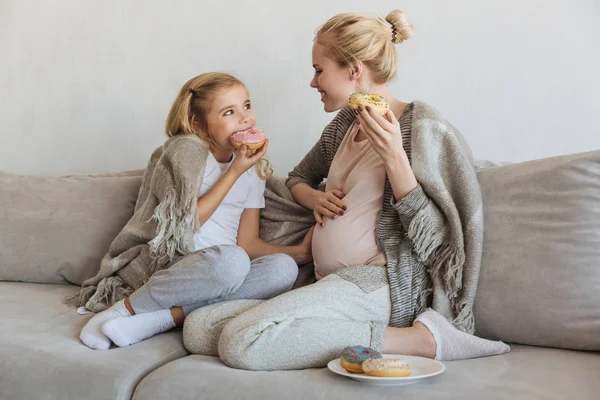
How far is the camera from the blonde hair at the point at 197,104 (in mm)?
2008

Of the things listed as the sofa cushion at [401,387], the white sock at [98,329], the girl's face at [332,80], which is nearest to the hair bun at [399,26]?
the girl's face at [332,80]

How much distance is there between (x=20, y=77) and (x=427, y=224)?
1.93 meters

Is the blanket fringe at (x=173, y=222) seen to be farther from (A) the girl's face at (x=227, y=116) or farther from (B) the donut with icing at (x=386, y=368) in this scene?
(B) the donut with icing at (x=386, y=368)

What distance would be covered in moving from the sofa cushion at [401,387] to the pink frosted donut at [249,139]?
2.18 feet

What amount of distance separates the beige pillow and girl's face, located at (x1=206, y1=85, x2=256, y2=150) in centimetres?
36

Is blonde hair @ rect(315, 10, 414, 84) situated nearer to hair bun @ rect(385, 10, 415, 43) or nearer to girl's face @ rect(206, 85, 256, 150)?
hair bun @ rect(385, 10, 415, 43)

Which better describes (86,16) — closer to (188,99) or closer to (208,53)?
(208,53)

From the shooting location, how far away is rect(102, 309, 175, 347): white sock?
157 centimetres

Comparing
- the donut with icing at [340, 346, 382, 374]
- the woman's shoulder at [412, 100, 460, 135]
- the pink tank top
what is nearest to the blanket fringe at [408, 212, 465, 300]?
the pink tank top

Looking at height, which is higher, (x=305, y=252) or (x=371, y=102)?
(x=371, y=102)

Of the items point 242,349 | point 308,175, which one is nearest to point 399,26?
point 308,175

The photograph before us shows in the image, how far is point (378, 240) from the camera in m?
1.70

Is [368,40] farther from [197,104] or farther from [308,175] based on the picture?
[197,104]

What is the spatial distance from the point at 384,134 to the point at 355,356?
0.53 m
